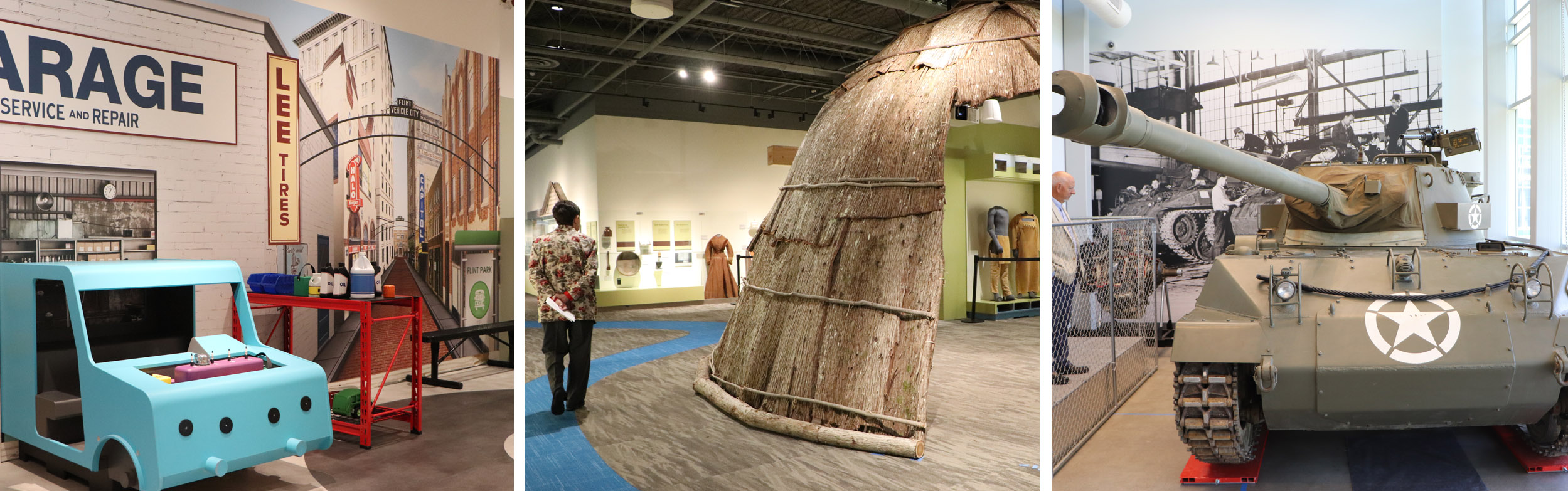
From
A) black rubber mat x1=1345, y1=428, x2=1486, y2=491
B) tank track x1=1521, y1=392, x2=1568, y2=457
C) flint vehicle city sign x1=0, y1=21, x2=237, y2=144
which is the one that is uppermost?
flint vehicle city sign x1=0, y1=21, x2=237, y2=144

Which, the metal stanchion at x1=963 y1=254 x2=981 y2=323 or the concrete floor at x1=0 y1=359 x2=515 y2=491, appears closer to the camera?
the concrete floor at x1=0 y1=359 x2=515 y2=491

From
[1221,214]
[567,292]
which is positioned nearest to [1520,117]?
[1221,214]

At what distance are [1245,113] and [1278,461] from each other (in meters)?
4.60

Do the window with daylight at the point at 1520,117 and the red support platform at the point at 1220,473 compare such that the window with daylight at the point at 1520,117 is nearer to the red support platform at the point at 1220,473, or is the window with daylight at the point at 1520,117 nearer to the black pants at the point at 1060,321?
the black pants at the point at 1060,321

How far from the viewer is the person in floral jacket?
3904 mm

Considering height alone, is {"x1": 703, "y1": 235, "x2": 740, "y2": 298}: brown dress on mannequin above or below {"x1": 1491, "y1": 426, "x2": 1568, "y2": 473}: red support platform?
above

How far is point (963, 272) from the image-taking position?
7.85 meters

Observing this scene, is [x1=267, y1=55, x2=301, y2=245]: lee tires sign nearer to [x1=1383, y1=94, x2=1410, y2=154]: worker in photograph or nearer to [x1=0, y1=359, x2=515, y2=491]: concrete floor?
[x1=0, y1=359, x2=515, y2=491]: concrete floor

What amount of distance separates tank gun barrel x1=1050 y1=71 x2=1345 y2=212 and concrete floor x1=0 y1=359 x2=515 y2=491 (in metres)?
3.07

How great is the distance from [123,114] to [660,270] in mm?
2999

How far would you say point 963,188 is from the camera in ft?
A: 25.5

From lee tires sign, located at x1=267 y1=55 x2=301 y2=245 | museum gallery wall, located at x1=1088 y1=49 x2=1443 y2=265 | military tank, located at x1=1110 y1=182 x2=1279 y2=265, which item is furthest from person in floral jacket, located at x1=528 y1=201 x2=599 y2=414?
military tank, located at x1=1110 y1=182 x2=1279 y2=265

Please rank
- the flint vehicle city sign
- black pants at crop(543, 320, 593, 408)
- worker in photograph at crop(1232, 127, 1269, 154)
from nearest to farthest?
the flint vehicle city sign
black pants at crop(543, 320, 593, 408)
worker in photograph at crop(1232, 127, 1269, 154)

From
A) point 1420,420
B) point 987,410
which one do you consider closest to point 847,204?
point 987,410
